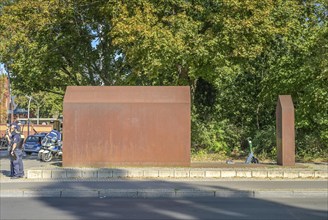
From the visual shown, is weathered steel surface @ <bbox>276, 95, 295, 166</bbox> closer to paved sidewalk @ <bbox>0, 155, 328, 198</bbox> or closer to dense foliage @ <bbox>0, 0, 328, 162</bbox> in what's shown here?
paved sidewalk @ <bbox>0, 155, 328, 198</bbox>

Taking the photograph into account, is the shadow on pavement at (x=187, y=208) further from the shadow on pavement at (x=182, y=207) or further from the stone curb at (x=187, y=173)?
the stone curb at (x=187, y=173)

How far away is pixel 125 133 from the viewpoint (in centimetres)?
1605

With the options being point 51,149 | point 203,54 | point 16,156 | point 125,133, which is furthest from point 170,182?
point 51,149

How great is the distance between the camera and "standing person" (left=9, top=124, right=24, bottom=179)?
1469 cm

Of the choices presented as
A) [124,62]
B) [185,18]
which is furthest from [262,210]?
[124,62]

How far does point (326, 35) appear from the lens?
65.0 feet

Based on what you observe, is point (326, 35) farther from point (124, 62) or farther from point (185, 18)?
point (124, 62)

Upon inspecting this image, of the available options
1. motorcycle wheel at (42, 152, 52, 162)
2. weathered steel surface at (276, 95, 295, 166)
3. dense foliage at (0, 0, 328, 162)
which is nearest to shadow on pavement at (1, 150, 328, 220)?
weathered steel surface at (276, 95, 295, 166)

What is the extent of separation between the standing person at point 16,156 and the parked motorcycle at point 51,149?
6.98m

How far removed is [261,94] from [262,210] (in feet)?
44.6

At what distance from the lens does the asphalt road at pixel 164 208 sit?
29.5ft

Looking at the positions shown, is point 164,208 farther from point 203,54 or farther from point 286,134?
point 203,54

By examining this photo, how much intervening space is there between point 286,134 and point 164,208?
26.4ft

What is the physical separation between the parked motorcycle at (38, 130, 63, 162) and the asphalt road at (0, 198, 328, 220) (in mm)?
11061
